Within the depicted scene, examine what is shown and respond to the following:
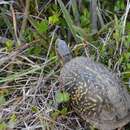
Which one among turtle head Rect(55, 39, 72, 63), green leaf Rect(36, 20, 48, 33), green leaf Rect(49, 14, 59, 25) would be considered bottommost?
turtle head Rect(55, 39, 72, 63)

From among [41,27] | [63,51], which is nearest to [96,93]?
[63,51]

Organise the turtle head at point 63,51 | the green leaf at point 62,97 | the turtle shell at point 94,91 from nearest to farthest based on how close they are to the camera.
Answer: the turtle shell at point 94,91, the green leaf at point 62,97, the turtle head at point 63,51

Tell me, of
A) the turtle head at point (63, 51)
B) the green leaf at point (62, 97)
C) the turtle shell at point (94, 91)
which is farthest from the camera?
the turtle head at point (63, 51)

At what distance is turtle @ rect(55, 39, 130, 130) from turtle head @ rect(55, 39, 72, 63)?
9cm

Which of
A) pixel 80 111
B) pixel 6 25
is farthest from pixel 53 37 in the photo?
pixel 80 111

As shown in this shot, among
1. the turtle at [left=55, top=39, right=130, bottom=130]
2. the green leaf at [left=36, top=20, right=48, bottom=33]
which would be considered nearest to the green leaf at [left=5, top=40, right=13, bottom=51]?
the green leaf at [left=36, top=20, right=48, bottom=33]

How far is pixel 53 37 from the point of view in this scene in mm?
2188

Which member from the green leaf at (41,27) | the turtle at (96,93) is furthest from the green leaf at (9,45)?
the turtle at (96,93)

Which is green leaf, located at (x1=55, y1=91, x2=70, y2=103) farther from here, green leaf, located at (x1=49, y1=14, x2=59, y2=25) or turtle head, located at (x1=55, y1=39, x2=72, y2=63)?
green leaf, located at (x1=49, y1=14, x2=59, y2=25)

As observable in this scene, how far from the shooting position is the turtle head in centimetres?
209

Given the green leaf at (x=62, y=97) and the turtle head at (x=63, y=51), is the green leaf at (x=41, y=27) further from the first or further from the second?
the green leaf at (x=62, y=97)

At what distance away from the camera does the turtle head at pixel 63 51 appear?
→ 6.86 ft

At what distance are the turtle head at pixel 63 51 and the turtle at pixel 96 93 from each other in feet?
0.31

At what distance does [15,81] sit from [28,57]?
0.14 m
